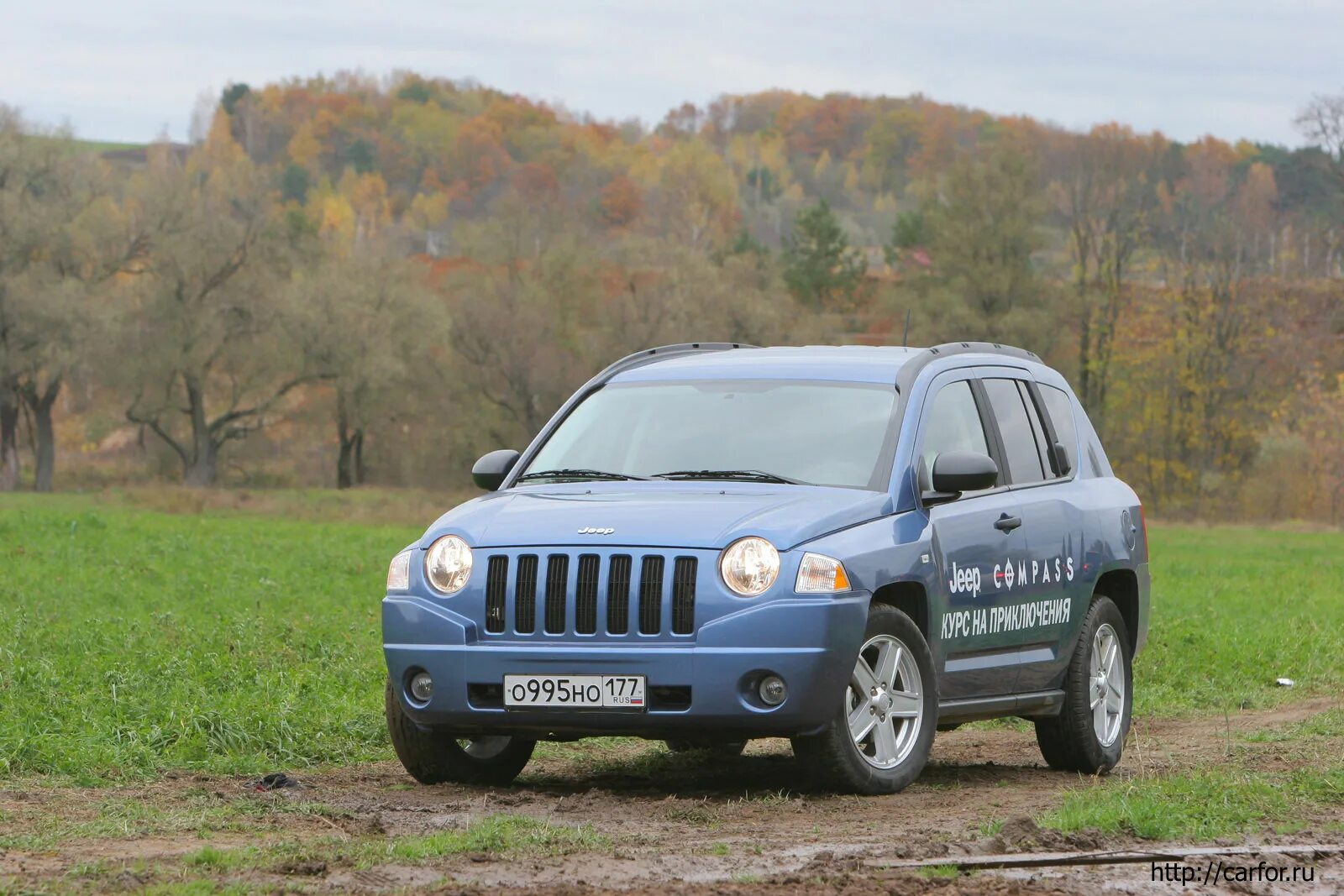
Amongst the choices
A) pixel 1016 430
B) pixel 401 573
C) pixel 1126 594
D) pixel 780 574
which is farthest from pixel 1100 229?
pixel 780 574

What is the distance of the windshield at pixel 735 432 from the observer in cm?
873

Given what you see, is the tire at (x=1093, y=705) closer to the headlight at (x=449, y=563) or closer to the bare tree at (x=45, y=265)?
the headlight at (x=449, y=563)

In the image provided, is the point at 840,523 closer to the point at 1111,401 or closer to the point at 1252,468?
the point at 1252,468

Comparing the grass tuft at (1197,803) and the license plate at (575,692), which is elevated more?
the license plate at (575,692)

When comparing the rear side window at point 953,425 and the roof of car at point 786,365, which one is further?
the roof of car at point 786,365

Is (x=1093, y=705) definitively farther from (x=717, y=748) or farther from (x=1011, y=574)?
(x=717, y=748)

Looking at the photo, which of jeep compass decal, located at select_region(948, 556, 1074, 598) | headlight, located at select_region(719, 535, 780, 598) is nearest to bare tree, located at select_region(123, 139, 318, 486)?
jeep compass decal, located at select_region(948, 556, 1074, 598)

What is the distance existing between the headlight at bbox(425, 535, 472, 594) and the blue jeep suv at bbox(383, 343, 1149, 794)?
11mm

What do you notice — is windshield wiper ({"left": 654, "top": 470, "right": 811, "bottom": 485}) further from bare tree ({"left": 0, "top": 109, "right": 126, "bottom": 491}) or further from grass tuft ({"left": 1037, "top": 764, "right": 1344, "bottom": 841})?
bare tree ({"left": 0, "top": 109, "right": 126, "bottom": 491})

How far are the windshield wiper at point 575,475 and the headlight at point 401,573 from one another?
38.4 inches

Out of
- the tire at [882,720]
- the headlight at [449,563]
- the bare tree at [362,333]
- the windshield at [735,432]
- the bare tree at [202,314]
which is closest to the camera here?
the tire at [882,720]

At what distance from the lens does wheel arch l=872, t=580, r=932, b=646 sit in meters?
8.45

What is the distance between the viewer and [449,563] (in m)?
8.13

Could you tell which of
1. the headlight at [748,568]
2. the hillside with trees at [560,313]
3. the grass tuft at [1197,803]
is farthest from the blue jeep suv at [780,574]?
the hillside with trees at [560,313]
